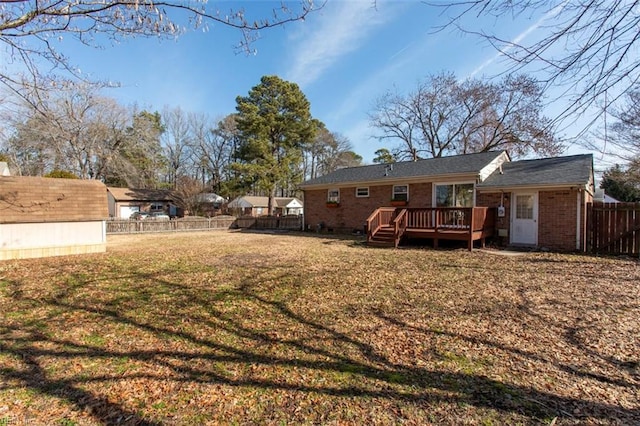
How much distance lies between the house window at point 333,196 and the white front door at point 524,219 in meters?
8.61

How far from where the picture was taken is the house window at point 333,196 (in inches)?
703

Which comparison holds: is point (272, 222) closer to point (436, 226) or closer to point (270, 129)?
Result: point (270, 129)

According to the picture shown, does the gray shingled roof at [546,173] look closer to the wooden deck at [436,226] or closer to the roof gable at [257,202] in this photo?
the wooden deck at [436,226]

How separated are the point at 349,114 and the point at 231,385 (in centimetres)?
2310

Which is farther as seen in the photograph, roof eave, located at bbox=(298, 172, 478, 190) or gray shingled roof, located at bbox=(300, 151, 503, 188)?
gray shingled roof, located at bbox=(300, 151, 503, 188)

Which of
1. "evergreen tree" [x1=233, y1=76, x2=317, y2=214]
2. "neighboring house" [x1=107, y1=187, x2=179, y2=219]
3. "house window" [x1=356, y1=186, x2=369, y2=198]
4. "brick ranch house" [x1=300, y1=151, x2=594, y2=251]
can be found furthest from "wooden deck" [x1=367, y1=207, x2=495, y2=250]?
"neighboring house" [x1=107, y1=187, x2=179, y2=219]

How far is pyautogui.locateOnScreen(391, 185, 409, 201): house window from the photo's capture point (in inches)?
590

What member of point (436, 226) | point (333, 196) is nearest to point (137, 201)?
point (333, 196)

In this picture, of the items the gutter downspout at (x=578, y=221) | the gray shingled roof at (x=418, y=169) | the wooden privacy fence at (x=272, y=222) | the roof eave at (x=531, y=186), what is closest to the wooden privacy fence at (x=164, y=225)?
the wooden privacy fence at (x=272, y=222)

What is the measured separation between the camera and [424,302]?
17.0 feet

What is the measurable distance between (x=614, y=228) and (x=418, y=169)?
736 cm

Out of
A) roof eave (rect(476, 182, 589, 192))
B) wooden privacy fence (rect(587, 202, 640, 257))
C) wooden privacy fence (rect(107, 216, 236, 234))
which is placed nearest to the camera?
wooden privacy fence (rect(587, 202, 640, 257))

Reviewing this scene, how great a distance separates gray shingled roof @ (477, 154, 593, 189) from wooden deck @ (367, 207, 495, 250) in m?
1.33

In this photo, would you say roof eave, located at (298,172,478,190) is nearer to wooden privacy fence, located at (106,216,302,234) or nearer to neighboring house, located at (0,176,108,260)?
wooden privacy fence, located at (106,216,302,234)
